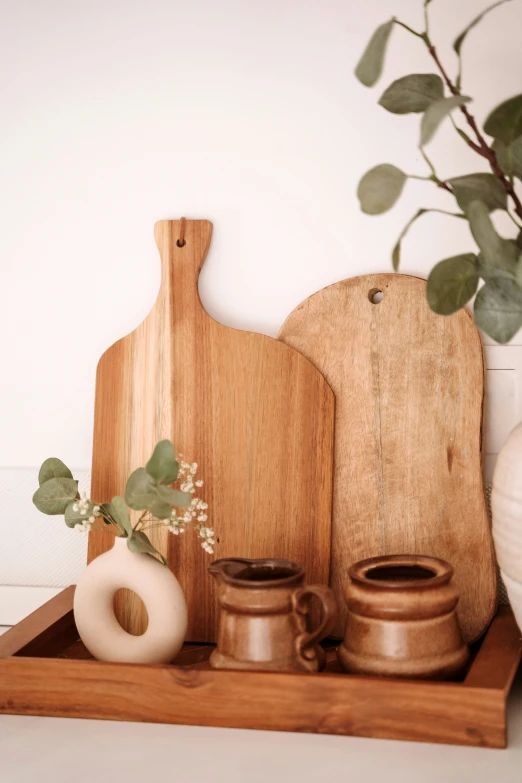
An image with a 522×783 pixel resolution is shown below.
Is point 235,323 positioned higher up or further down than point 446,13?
further down

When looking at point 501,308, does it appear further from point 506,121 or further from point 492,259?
point 506,121

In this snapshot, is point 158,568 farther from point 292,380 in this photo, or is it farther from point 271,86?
point 271,86

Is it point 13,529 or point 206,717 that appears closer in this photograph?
point 206,717

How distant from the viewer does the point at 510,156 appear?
736 mm

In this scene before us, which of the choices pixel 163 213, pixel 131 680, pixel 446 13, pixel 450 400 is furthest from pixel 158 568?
pixel 446 13

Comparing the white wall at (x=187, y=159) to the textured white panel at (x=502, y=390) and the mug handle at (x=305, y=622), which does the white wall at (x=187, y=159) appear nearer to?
the textured white panel at (x=502, y=390)

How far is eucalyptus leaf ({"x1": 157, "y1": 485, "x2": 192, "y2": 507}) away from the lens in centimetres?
83

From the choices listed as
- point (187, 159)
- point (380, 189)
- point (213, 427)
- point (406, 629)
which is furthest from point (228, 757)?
point (187, 159)

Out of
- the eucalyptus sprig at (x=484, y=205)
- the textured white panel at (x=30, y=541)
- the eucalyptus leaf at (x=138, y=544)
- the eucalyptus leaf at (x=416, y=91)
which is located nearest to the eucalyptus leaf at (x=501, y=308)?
the eucalyptus sprig at (x=484, y=205)

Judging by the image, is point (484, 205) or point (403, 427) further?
point (403, 427)

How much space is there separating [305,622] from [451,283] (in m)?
0.37

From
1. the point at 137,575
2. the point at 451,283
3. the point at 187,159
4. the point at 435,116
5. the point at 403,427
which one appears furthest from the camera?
the point at 187,159

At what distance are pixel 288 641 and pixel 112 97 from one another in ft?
2.53

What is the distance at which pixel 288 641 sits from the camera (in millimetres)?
817
